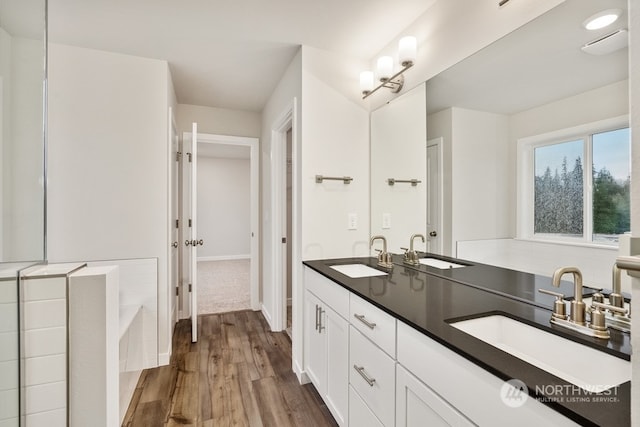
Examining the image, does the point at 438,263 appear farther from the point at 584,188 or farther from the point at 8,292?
the point at 8,292

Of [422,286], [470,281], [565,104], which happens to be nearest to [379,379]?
[422,286]

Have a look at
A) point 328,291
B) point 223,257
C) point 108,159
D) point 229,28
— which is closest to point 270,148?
point 229,28

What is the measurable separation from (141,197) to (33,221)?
3.70 feet

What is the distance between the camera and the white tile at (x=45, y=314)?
4.13 feet

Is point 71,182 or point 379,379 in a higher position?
point 71,182

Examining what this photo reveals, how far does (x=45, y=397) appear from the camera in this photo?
1.29 meters

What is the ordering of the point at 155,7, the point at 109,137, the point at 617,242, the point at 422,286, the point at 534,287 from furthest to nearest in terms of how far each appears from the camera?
the point at 109,137 < the point at 155,7 < the point at 422,286 < the point at 534,287 < the point at 617,242

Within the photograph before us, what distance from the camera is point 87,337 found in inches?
53.3

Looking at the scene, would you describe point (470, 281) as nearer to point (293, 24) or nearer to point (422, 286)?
point (422, 286)

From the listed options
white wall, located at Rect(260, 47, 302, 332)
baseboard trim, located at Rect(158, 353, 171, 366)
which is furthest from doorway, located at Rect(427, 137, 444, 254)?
baseboard trim, located at Rect(158, 353, 171, 366)

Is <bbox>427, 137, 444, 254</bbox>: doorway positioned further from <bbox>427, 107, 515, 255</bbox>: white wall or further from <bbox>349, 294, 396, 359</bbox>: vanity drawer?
<bbox>349, 294, 396, 359</bbox>: vanity drawer

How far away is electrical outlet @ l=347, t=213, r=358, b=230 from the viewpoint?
2350 millimetres

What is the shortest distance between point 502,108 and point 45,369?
2292 mm

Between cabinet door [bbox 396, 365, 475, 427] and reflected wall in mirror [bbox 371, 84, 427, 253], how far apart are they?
3.19 ft
